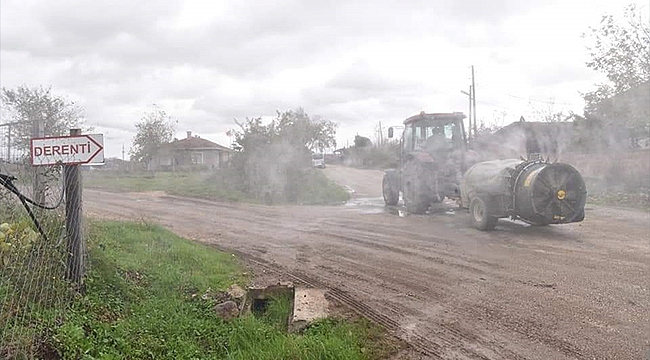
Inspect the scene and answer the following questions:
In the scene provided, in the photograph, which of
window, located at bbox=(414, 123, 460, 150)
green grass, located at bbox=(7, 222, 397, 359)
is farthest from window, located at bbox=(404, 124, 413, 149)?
green grass, located at bbox=(7, 222, 397, 359)

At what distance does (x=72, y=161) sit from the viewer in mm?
5188

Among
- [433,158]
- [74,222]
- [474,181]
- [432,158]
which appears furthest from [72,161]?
[433,158]

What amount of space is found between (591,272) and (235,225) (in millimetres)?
8321

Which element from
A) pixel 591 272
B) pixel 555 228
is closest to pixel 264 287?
pixel 591 272

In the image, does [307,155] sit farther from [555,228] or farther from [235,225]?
[555,228]

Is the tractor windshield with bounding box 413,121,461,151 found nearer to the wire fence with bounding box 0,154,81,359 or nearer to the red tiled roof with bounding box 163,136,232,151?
the wire fence with bounding box 0,154,81,359

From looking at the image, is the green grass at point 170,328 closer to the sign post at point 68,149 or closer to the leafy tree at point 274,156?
the sign post at point 68,149

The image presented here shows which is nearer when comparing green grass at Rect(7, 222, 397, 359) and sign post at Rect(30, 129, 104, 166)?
green grass at Rect(7, 222, 397, 359)

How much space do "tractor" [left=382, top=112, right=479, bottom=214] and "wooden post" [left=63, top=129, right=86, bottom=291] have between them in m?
11.1

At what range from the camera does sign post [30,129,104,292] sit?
5172mm

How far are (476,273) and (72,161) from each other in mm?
5379

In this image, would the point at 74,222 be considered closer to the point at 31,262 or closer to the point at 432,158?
the point at 31,262

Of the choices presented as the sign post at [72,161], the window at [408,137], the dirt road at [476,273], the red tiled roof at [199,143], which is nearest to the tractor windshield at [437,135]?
the window at [408,137]

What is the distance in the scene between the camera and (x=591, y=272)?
25.4 ft
